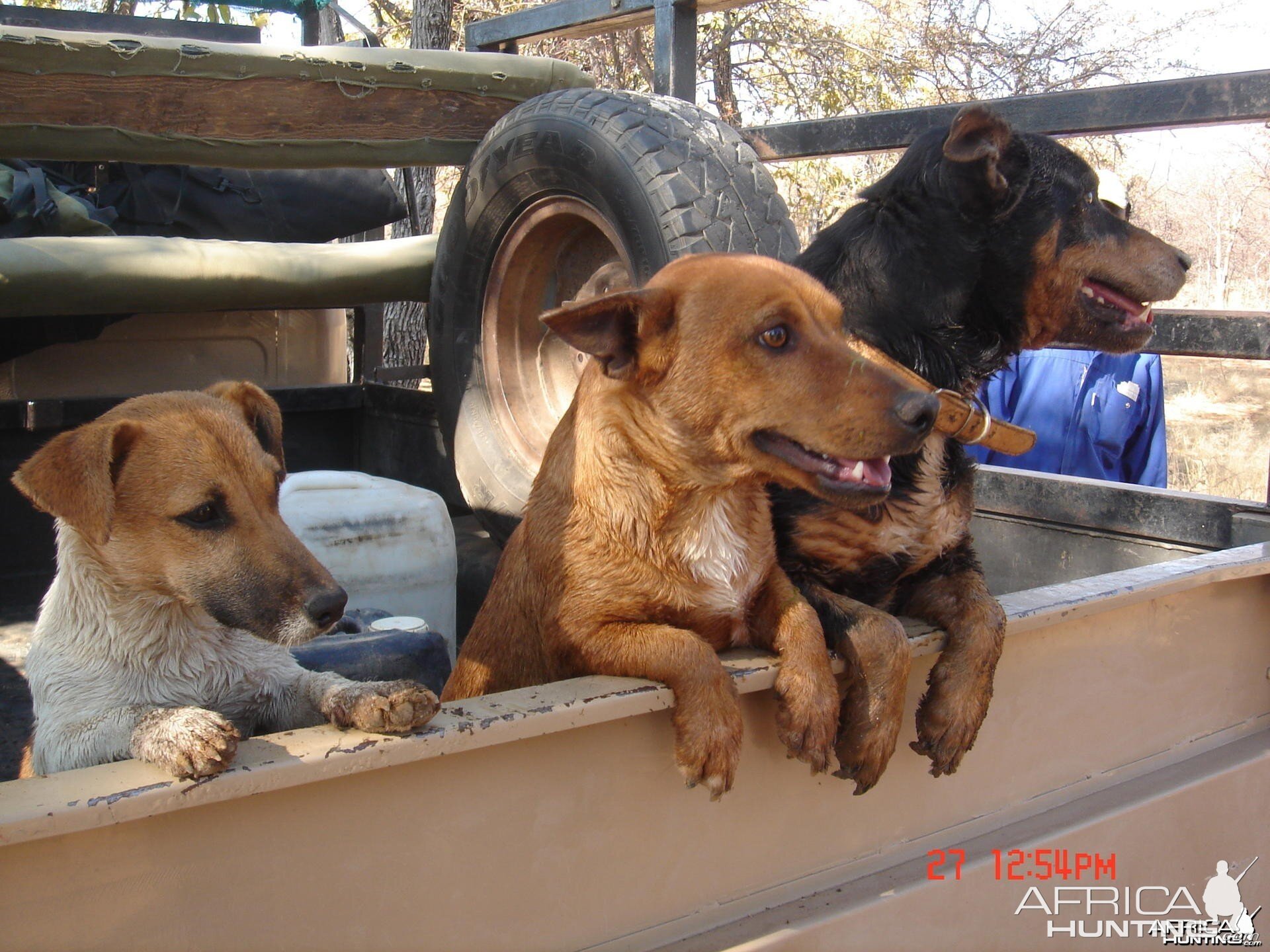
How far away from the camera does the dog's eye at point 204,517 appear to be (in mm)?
2180

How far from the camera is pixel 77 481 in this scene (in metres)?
2.04

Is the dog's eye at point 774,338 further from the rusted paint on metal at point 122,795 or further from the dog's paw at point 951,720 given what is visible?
the rusted paint on metal at point 122,795

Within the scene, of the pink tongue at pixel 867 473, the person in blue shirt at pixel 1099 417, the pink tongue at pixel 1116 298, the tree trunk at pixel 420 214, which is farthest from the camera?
the tree trunk at pixel 420 214

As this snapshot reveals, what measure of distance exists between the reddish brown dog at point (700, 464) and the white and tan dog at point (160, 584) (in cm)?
48

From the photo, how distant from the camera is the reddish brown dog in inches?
87.4

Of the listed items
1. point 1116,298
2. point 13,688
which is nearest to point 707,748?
point 1116,298

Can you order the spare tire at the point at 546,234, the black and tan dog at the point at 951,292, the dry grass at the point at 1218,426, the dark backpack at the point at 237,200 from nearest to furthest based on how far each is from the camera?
the black and tan dog at the point at 951,292 < the spare tire at the point at 546,234 < the dark backpack at the point at 237,200 < the dry grass at the point at 1218,426

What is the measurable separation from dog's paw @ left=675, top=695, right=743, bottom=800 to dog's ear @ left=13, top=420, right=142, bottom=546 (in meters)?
1.11

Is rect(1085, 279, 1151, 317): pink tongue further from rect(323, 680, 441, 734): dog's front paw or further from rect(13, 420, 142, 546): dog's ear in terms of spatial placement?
rect(13, 420, 142, 546): dog's ear

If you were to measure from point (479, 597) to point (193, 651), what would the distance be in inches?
81.5

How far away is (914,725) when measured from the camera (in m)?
2.46

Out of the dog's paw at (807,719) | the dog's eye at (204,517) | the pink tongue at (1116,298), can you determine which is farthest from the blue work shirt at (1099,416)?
the dog's eye at (204,517)

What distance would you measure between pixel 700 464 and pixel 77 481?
119 centimetres

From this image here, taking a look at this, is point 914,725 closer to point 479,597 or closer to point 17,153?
point 479,597
